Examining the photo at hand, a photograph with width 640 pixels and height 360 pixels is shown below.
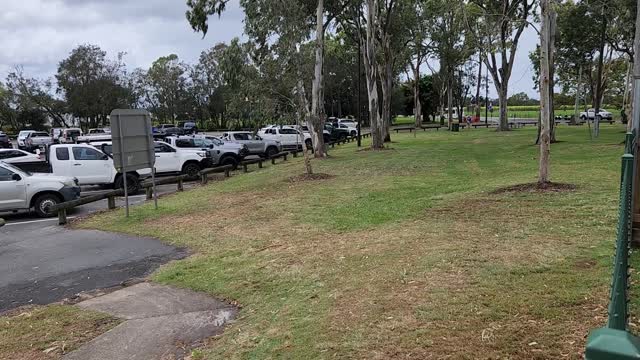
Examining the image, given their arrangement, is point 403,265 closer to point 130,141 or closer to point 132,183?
point 130,141

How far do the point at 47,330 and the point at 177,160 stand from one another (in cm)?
1788

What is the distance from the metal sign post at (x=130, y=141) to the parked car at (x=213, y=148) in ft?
33.4

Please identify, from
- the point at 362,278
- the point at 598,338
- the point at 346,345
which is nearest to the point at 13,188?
the point at 362,278

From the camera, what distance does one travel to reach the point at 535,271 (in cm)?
592

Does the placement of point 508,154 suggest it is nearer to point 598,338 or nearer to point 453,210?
point 453,210

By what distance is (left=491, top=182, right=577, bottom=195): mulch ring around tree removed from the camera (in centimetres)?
1133

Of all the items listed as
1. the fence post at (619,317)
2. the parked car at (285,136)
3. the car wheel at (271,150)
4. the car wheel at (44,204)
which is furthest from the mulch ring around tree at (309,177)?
the parked car at (285,136)

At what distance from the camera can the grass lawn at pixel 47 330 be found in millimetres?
5340

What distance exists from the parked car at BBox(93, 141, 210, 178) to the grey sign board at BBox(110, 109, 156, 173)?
8656 mm

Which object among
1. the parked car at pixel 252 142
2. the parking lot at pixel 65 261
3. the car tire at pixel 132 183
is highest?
the parked car at pixel 252 142

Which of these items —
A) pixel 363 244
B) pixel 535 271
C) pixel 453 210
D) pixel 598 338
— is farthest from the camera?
pixel 453 210

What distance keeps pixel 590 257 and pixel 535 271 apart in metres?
0.92

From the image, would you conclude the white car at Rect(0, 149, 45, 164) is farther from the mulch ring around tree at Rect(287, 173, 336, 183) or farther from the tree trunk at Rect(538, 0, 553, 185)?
the tree trunk at Rect(538, 0, 553, 185)

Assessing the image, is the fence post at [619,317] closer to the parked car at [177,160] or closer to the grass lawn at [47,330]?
the grass lawn at [47,330]
